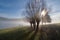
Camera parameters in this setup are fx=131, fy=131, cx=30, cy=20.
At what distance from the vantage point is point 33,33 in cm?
189

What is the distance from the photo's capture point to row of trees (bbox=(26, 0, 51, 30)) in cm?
188

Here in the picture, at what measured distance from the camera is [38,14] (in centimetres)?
190

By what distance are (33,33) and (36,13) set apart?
293 millimetres

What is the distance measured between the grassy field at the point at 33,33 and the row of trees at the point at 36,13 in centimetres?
9

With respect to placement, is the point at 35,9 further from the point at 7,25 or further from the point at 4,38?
the point at 4,38

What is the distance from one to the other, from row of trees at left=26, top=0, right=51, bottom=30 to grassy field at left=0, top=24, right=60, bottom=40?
9cm

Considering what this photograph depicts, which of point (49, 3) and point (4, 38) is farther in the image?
point (49, 3)

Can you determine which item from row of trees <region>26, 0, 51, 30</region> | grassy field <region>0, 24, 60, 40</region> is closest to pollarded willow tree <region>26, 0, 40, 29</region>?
row of trees <region>26, 0, 51, 30</region>

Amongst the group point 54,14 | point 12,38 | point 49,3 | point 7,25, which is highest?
point 49,3

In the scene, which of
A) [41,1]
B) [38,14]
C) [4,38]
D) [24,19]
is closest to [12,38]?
[4,38]

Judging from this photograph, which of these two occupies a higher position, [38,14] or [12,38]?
[38,14]

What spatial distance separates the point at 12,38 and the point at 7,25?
7.7 inches

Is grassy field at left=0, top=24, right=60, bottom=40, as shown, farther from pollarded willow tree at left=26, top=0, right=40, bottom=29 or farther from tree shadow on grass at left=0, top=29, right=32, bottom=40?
pollarded willow tree at left=26, top=0, right=40, bottom=29

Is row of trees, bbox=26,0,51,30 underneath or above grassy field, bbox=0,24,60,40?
above
